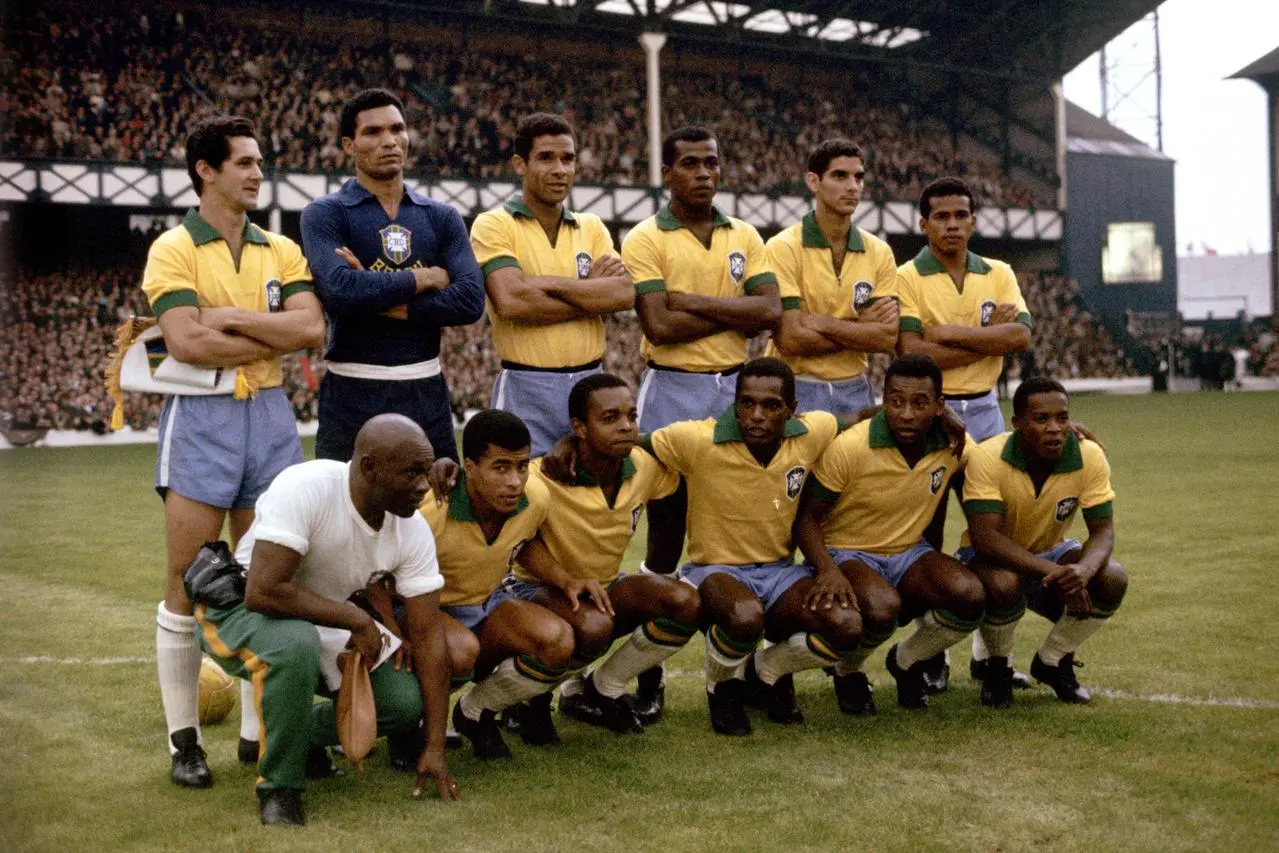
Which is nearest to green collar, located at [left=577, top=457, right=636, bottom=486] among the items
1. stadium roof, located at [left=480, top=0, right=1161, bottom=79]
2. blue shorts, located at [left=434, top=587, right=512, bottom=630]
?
blue shorts, located at [left=434, top=587, right=512, bottom=630]

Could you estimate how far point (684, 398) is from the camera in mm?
5609

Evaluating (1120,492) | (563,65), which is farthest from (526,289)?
(563,65)

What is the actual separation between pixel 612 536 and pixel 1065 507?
188 centimetres

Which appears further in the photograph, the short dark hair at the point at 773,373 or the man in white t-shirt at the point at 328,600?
the short dark hair at the point at 773,373

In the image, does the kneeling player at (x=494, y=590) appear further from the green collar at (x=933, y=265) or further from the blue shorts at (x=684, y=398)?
the green collar at (x=933, y=265)

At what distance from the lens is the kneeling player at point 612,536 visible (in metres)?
4.79

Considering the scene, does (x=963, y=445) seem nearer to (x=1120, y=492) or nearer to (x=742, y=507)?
(x=742, y=507)

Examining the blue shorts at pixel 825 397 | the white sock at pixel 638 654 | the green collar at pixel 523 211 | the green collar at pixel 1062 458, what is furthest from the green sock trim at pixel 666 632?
the green collar at pixel 523 211

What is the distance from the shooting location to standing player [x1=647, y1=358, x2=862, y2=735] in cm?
492

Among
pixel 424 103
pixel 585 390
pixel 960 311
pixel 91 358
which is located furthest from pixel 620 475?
pixel 424 103

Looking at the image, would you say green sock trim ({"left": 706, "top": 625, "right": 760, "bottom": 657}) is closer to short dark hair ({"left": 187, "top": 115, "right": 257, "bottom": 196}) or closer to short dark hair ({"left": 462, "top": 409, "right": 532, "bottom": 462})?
short dark hair ({"left": 462, "top": 409, "right": 532, "bottom": 462})

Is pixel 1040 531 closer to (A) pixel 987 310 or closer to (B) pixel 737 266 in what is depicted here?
(A) pixel 987 310

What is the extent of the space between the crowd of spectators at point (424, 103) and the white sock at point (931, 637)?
67.2ft

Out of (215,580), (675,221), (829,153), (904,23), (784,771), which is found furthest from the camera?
(904,23)
